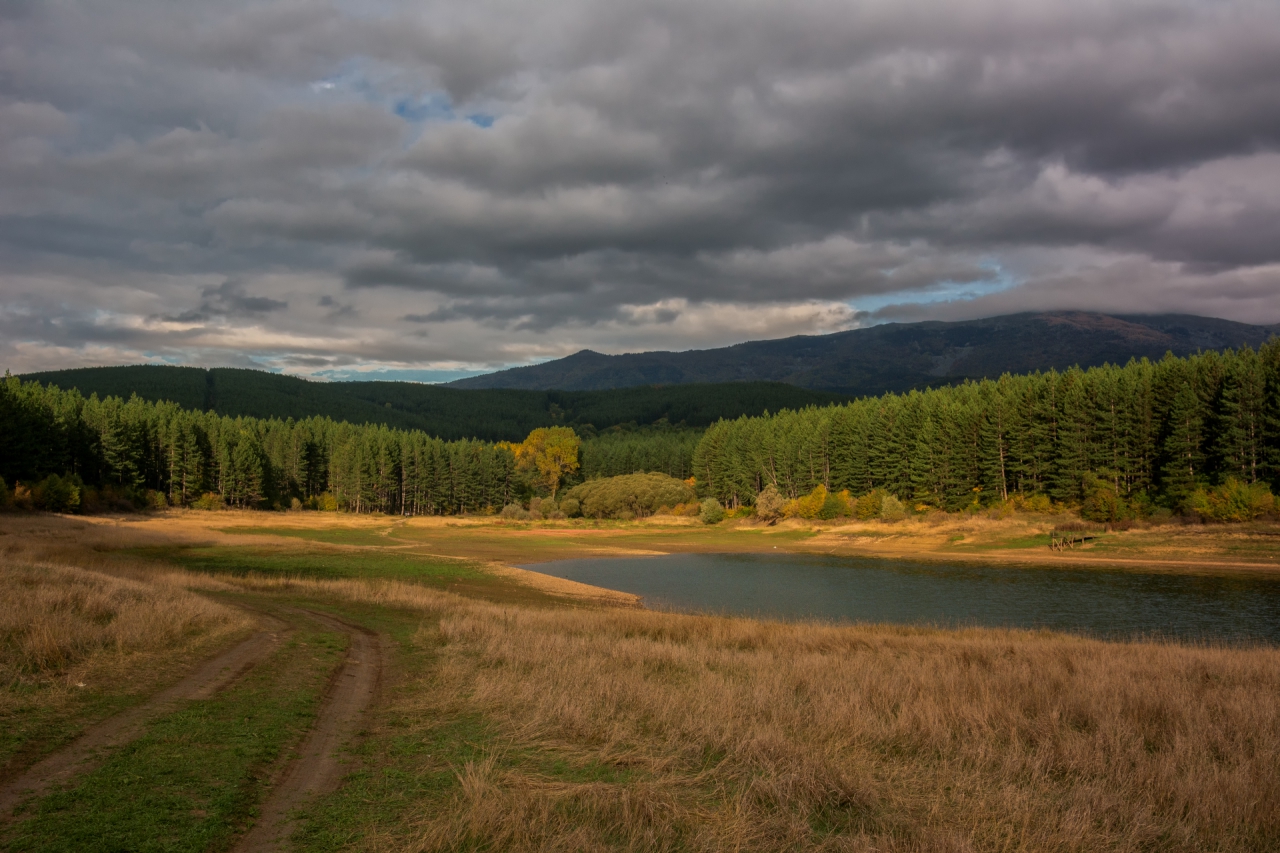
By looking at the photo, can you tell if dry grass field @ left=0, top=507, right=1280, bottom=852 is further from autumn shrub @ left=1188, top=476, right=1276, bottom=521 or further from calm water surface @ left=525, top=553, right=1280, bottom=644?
autumn shrub @ left=1188, top=476, right=1276, bottom=521

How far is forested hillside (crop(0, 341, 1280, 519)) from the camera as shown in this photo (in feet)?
228

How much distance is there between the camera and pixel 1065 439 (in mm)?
78875

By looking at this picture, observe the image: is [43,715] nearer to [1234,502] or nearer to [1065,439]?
[1234,502]

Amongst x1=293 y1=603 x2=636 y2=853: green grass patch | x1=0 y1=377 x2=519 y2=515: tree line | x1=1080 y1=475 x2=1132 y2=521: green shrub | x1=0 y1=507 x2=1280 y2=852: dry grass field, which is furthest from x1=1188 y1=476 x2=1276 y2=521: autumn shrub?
x1=0 y1=377 x2=519 y2=515: tree line

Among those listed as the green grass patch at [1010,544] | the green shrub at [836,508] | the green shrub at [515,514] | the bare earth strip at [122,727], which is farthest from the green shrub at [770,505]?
the bare earth strip at [122,727]

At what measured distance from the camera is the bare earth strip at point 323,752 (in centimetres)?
771

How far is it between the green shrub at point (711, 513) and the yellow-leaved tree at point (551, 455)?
141 feet

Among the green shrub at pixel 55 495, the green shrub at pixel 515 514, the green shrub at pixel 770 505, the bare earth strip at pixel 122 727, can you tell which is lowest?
the green shrub at pixel 515 514

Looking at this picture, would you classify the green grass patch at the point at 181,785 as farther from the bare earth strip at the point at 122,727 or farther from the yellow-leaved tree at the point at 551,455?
the yellow-leaved tree at the point at 551,455

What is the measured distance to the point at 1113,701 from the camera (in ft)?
44.6

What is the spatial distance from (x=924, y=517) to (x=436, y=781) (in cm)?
8554

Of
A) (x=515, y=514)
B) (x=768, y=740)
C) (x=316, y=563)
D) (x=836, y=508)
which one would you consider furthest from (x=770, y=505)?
(x=768, y=740)

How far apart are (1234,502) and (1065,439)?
19.3 metres

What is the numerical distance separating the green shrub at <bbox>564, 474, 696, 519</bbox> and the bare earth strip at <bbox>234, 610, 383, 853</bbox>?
10847 cm
